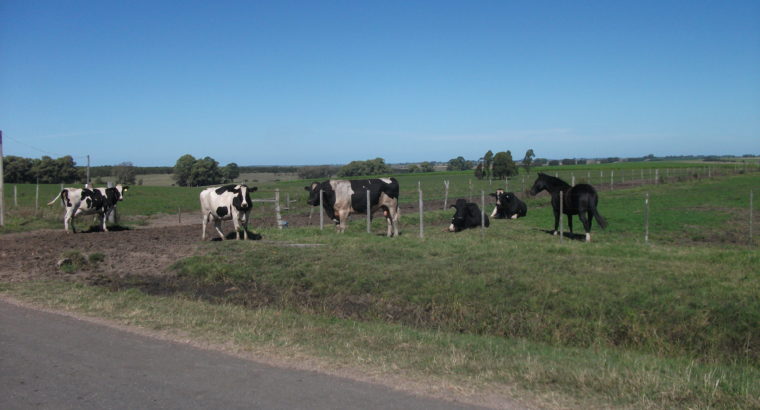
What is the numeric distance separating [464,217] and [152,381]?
15307 mm

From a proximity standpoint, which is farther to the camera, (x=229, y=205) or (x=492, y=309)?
(x=229, y=205)

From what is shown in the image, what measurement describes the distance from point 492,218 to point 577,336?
51.7 feet

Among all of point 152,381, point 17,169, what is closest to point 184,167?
point 17,169

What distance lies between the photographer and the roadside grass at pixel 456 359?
210 inches

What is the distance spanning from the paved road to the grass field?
0.66 meters

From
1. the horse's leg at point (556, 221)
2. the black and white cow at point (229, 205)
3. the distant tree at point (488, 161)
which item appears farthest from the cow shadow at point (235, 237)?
the distant tree at point (488, 161)

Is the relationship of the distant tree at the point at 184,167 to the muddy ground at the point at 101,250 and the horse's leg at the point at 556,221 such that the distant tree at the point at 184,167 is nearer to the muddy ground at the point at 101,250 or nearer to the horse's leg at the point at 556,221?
the muddy ground at the point at 101,250

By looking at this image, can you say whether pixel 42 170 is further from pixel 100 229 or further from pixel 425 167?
pixel 425 167

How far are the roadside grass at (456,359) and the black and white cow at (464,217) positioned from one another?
1084 cm

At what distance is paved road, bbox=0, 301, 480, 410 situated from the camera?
202 inches

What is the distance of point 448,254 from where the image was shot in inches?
538

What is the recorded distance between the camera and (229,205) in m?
17.8

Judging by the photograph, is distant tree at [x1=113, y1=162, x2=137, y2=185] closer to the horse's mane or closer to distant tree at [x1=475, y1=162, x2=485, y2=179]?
distant tree at [x1=475, y1=162, x2=485, y2=179]

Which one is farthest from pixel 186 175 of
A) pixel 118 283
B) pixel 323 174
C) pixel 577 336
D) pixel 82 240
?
pixel 577 336
